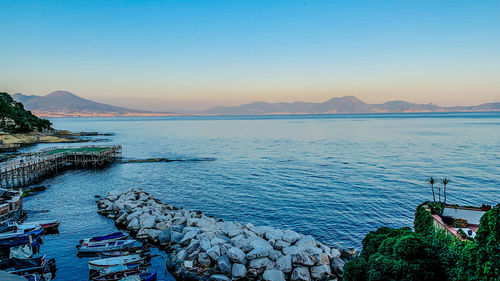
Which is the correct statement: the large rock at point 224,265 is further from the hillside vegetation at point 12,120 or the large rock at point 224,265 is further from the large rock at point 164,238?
the hillside vegetation at point 12,120

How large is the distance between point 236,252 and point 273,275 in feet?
9.41

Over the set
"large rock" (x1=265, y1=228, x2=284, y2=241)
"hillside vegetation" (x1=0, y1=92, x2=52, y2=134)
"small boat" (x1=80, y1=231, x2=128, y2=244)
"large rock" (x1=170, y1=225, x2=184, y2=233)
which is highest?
"hillside vegetation" (x1=0, y1=92, x2=52, y2=134)

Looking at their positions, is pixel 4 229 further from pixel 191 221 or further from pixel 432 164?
pixel 432 164

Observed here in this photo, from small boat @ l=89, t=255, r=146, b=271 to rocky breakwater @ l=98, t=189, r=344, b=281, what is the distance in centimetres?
227

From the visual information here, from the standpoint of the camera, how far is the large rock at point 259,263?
65.6 ft

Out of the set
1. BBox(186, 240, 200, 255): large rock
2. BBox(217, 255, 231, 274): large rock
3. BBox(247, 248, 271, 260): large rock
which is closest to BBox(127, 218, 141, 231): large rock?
BBox(186, 240, 200, 255): large rock

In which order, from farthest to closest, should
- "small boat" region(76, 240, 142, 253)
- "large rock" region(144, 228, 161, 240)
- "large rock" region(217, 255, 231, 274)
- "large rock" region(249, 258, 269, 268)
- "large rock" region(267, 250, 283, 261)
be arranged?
"large rock" region(144, 228, 161, 240), "small boat" region(76, 240, 142, 253), "large rock" region(267, 250, 283, 261), "large rock" region(249, 258, 269, 268), "large rock" region(217, 255, 231, 274)

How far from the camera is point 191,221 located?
27.1 m

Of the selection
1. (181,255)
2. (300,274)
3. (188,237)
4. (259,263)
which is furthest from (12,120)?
(300,274)

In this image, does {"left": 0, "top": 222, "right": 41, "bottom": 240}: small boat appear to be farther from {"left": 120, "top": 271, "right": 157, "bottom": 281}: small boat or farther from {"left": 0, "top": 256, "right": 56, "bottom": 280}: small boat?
{"left": 120, "top": 271, "right": 157, "bottom": 281}: small boat

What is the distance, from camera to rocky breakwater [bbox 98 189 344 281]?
64.5 ft

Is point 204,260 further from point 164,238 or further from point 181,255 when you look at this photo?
point 164,238

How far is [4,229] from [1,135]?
90.9 metres

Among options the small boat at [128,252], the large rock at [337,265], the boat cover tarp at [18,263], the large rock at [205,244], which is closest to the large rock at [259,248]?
the large rock at [205,244]
